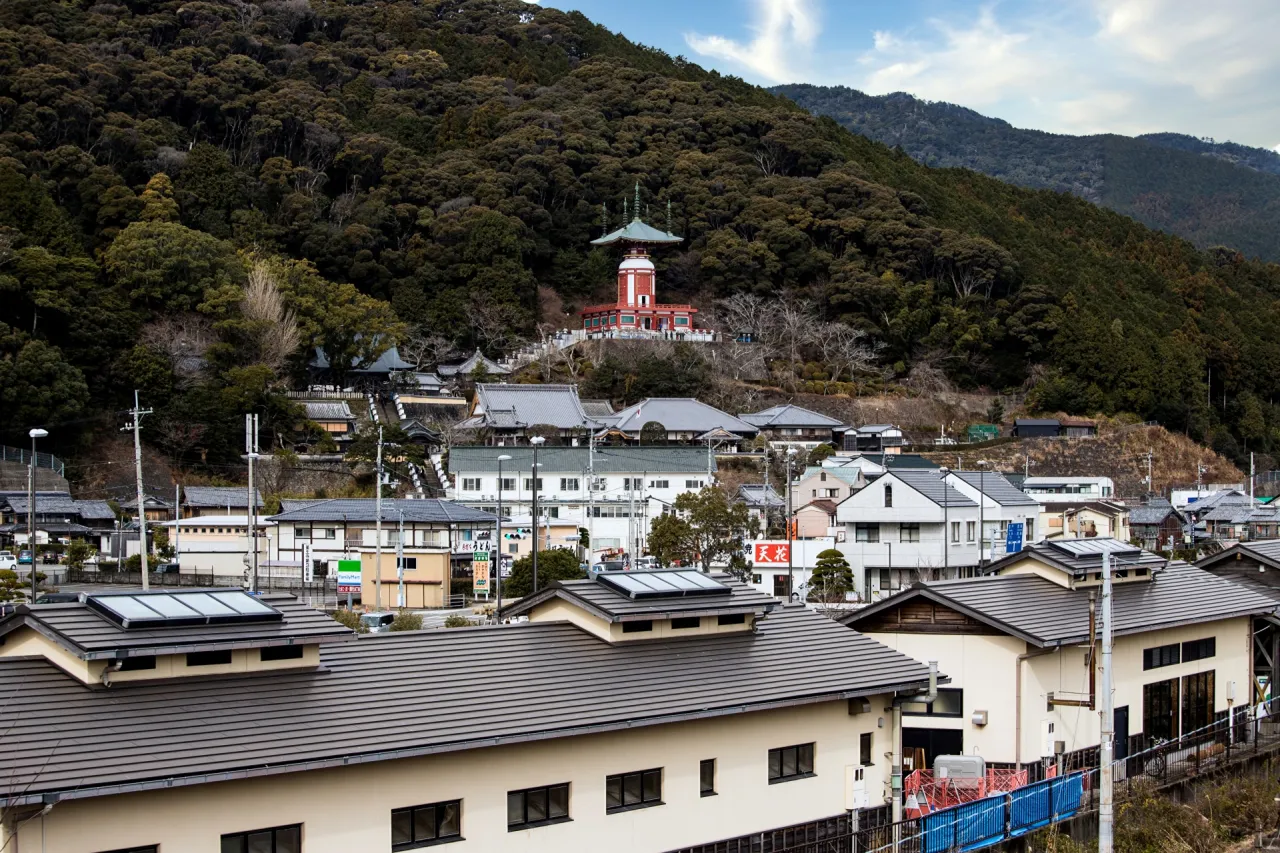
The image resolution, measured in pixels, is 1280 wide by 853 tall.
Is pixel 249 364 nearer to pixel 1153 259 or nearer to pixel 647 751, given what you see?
pixel 647 751

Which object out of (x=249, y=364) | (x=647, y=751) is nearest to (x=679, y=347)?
(x=249, y=364)

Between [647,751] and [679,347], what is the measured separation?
5564cm

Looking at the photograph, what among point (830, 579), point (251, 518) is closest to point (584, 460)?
point (830, 579)

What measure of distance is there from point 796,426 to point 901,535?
26166mm

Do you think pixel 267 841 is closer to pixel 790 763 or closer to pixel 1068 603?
pixel 790 763

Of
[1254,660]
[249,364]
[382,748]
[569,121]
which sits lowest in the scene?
[1254,660]

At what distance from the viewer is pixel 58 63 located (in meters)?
77.2

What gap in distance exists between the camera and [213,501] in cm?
4656

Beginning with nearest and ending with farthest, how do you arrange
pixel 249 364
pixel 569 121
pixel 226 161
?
pixel 249 364, pixel 226 161, pixel 569 121

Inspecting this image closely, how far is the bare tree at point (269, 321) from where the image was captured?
191ft

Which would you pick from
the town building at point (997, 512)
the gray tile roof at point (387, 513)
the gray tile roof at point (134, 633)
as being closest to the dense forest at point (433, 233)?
the gray tile roof at point (387, 513)

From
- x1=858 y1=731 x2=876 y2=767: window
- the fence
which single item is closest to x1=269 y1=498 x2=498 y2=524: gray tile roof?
the fence

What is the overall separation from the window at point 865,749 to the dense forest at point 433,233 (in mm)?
42219

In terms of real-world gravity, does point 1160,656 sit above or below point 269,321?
below
